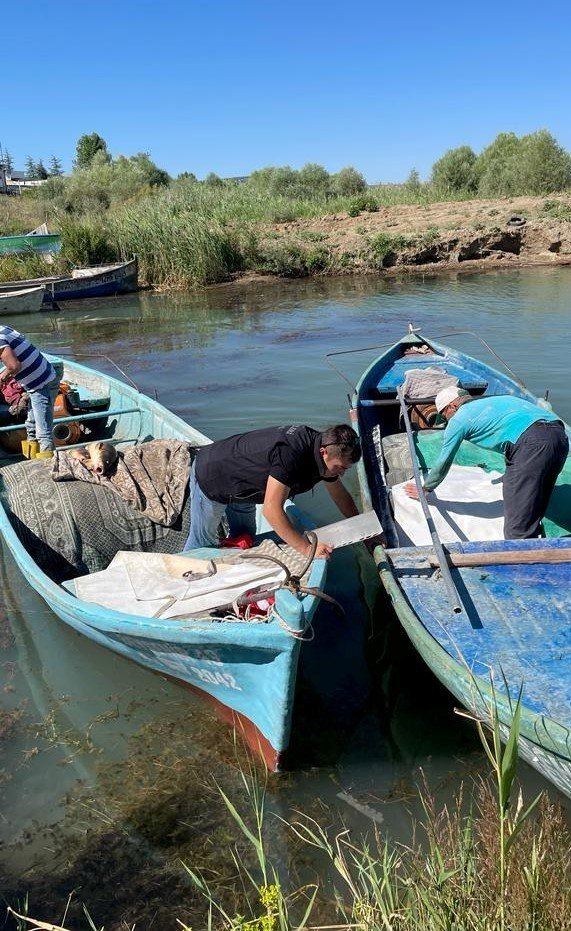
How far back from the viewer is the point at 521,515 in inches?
186

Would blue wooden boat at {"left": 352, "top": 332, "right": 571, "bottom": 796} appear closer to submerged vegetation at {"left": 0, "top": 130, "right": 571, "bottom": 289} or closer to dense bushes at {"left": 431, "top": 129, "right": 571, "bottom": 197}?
submerged vegetation at {"left": 0, "top": 130, "right": 571, "bottom": 289}

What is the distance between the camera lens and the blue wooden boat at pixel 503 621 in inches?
121

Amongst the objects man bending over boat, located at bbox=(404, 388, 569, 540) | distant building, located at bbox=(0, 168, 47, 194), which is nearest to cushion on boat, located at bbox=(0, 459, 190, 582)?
man bending over boat, located at bbox=(404, 388, 569, 540)

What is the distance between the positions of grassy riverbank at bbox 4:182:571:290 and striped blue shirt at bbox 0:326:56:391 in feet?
60.8

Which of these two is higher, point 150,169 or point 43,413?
point 150,169

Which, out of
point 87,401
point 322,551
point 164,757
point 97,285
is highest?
point 97,285

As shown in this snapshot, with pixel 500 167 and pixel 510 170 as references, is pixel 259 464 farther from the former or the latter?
pixel 500 167

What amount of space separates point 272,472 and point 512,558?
1.58 m

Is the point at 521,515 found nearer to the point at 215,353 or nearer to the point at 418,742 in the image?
the point at 418,742

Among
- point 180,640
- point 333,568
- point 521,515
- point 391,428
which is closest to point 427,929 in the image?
point 180,640

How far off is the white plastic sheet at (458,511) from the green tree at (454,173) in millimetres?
35237

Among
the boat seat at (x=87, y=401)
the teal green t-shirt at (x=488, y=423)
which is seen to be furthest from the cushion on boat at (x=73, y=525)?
the boat seat at (x=87, y=401)

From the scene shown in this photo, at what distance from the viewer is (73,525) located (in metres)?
5.44

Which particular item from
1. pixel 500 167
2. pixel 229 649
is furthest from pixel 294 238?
pixel 229 649
